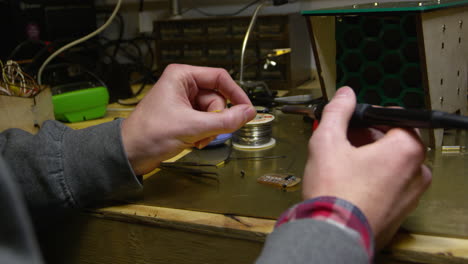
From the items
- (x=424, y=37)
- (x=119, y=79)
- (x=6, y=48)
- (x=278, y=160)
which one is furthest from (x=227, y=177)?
(x=6, y=48)

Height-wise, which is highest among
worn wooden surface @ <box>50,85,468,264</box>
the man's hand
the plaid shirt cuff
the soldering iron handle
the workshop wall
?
the workshop wall

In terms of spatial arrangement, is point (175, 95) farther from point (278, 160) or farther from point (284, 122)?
point (284, 122)

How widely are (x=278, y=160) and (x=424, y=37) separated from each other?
0.27 meters

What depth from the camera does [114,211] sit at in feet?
1.79

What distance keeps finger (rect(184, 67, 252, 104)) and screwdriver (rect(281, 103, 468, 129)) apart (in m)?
0.24

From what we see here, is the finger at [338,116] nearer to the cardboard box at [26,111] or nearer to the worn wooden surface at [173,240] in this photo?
the worn wooden surface at [173,240]

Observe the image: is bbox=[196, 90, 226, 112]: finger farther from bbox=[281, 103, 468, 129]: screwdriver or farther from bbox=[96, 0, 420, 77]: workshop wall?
bbox=[96, 0, 420, 77]: workshop wall

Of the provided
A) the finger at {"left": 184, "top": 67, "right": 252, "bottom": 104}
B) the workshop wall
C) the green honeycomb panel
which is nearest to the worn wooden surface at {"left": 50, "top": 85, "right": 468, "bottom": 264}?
the finger at {"left": 184, "top": 67, "right": 252, "bottom": 104}

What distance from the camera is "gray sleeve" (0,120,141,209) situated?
0.54 metres

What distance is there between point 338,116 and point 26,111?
2.05 ft

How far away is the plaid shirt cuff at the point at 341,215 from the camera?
35cm

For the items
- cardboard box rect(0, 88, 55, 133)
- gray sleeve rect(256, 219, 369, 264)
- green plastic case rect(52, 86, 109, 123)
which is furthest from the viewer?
green plastic case rect(52, 86, 109, 123)

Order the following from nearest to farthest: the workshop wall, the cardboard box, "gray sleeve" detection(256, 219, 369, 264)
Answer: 1. "gray sleeve" detection(256, 219, 369, 264)
2. the cardboard box
3. the workshop wall

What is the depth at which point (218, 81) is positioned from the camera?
656 mm
